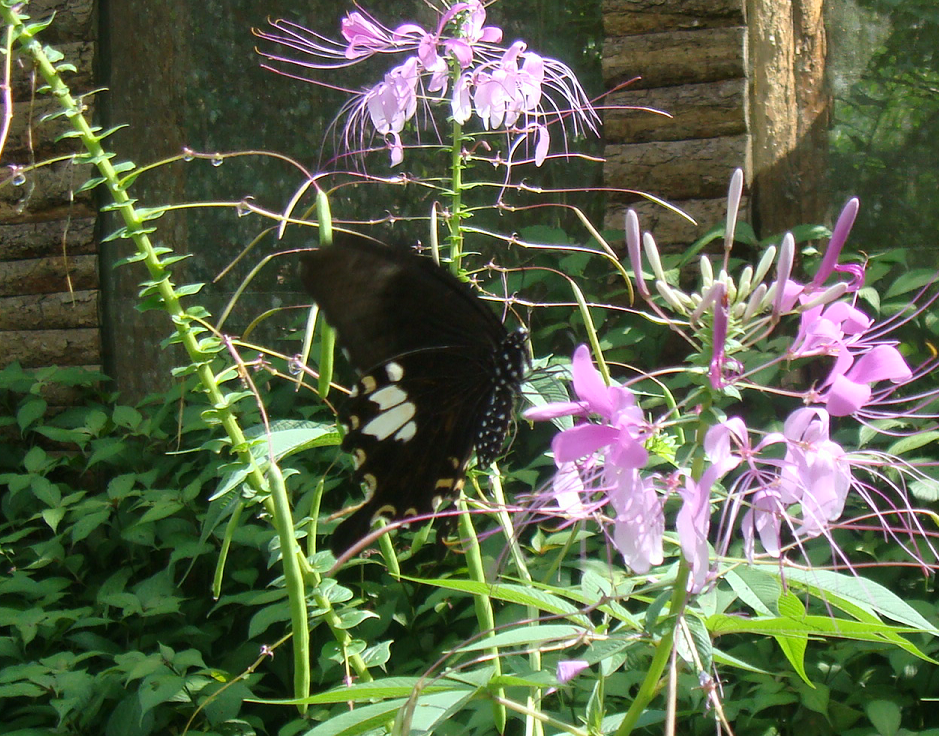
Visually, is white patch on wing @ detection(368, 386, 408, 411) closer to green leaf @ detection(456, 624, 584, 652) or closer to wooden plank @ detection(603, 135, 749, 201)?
green leaf @ detection(456, 624, 584, 652)

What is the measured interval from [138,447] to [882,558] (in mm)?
1741

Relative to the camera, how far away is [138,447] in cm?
225

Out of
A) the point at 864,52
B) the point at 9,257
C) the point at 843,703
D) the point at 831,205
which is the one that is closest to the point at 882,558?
the point at 843,703

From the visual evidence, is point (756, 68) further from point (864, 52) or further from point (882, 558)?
point (882, 558)

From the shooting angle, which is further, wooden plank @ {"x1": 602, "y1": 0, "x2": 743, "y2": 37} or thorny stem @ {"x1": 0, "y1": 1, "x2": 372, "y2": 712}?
wooden plank @ {"x1": 602, "y1": 0, "x2": 743, "y2": 37}

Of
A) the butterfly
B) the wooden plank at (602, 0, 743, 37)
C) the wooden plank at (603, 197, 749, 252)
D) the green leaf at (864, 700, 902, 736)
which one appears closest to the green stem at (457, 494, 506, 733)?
the butterfly

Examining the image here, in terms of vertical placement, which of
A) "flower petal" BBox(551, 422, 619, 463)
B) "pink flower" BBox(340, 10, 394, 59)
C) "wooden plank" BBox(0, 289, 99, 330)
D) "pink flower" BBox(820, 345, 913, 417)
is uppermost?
"pink flower" BBox(340, 10, 394, 59)

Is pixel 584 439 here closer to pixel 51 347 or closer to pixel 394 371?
pixel 394 371

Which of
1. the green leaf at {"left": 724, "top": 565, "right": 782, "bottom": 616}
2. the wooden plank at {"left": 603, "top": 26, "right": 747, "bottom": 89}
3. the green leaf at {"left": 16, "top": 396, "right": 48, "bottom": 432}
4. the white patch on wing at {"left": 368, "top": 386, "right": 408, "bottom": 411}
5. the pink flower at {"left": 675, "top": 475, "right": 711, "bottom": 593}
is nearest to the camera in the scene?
the pink flower at {"left": 675, "top": 475, "right": 711, "bottom": 593}

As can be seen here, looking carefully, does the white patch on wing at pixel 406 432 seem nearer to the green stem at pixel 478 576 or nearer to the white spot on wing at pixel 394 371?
the white spot on wing at pixel 394 371

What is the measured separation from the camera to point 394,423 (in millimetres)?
984

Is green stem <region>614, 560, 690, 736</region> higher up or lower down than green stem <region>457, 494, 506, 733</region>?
higher up

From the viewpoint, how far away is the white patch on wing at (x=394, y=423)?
962 mm

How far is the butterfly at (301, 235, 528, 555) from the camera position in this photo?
0.81 m
